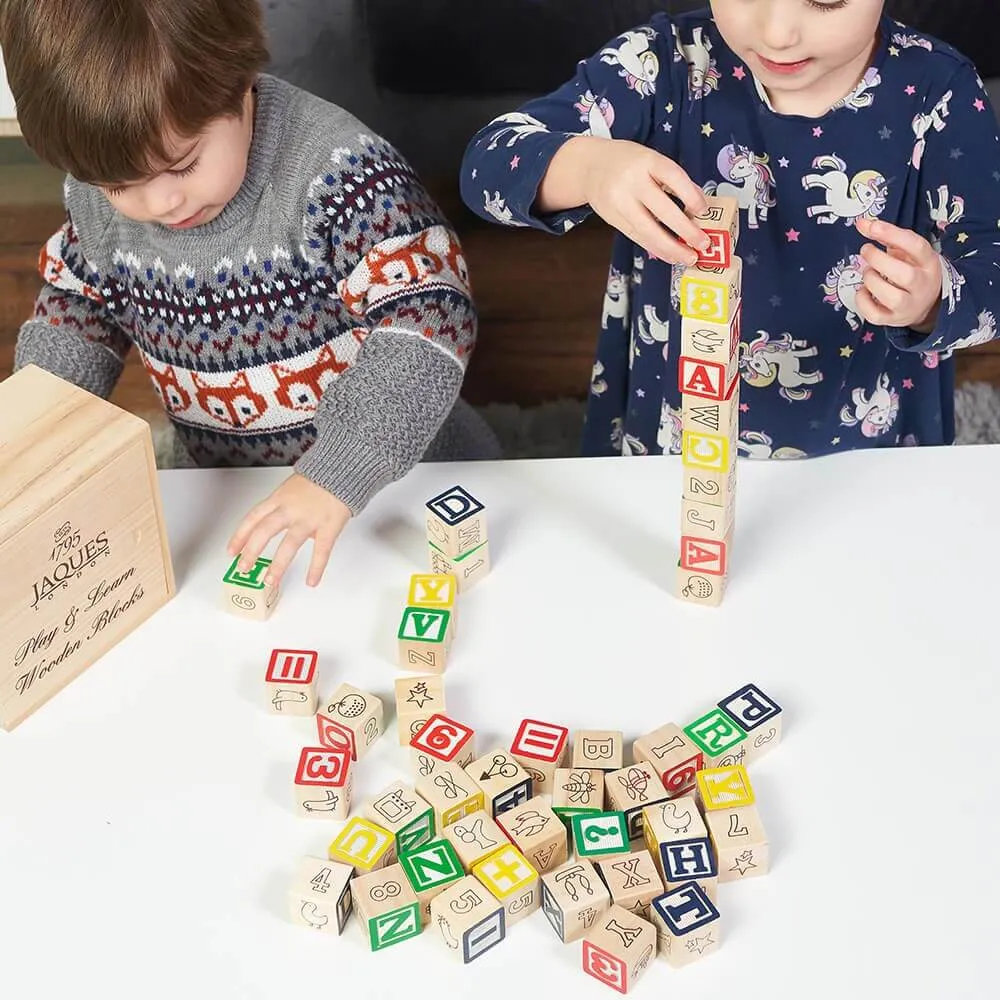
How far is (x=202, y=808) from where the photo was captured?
80 centimetres

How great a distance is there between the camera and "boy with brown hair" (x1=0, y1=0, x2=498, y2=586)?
0.92 metres

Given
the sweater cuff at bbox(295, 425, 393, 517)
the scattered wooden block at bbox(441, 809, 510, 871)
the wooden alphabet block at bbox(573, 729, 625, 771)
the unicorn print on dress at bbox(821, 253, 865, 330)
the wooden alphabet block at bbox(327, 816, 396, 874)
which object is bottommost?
the wooden alphabet block at bbox(327, 816, 396, 874)

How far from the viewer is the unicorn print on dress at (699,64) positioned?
3.65 feet

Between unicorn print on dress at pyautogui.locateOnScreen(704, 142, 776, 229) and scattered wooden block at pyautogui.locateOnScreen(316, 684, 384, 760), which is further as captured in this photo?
unicorn print on dress at pyautogui.locateOnScreen(704, 142, 776, 229)

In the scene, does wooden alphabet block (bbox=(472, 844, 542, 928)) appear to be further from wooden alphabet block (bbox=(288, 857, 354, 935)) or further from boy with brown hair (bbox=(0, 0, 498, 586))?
boy with brown hair (bbox=(0, 0, 498, 586))

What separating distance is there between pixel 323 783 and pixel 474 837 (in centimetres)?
9

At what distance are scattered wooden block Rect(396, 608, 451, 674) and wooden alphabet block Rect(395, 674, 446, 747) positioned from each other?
26mm

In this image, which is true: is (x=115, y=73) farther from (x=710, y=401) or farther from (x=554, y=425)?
(x=554, y=425)

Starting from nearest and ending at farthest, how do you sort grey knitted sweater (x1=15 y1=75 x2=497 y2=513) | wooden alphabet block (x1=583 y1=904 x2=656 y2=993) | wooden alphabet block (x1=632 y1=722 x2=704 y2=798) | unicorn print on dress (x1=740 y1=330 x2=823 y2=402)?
wooden alphabet block (x1=583 y1=904 x2=656 y2=993)
wooden alphabet block (x1=632 y1=722 x2=704 y2=798)
grey knitted sweater (x1=15 y1=75 x2=497 y2=513)
unicorn print on dress (x1=740 y1=330 x2=823 y2=402)

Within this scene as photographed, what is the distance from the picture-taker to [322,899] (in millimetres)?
721

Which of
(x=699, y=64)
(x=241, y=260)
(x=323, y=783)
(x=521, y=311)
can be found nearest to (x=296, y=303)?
(x=241, y=260)

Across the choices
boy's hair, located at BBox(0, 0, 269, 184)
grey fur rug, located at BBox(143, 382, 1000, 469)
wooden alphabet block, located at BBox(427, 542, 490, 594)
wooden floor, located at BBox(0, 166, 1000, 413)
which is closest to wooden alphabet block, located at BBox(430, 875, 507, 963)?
wooden alphabet block, located at BBox(427, 542, 490, 594)

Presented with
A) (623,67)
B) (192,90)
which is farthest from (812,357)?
(192,90)

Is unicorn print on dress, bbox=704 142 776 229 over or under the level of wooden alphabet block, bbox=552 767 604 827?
over
